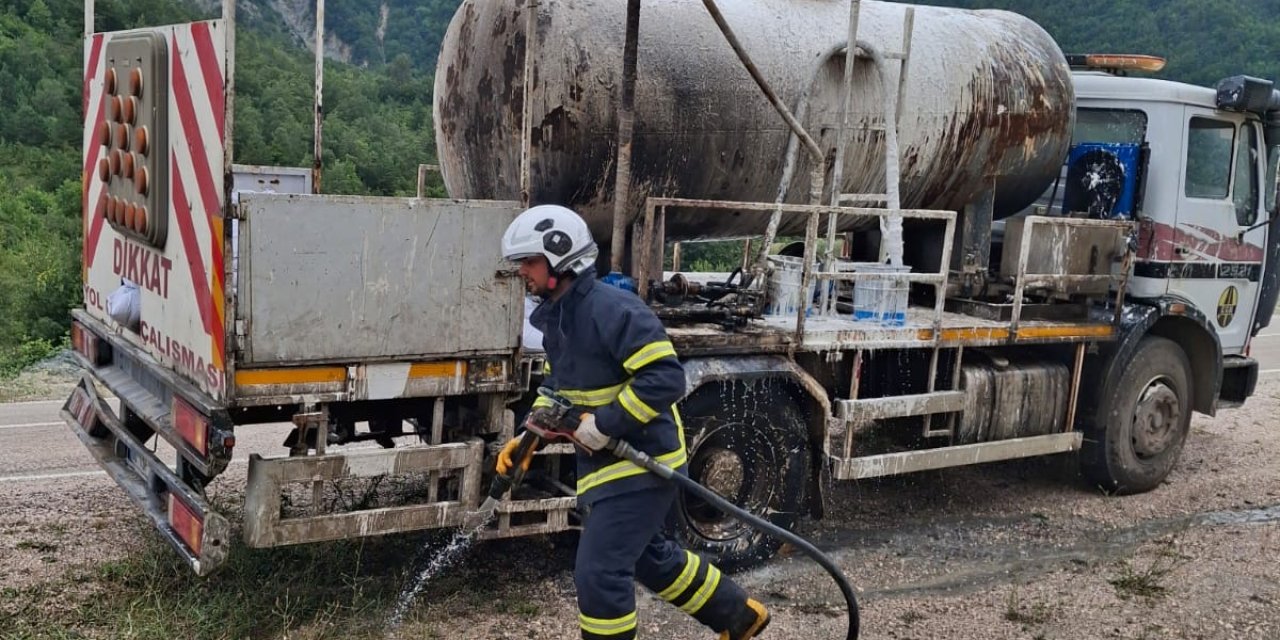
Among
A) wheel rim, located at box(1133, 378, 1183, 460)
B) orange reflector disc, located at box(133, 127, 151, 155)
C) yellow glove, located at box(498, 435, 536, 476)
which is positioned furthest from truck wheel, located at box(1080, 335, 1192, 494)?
orange reflector disc, located at box(133, 127, 151, 155)

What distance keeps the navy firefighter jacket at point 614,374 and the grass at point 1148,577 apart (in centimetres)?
267

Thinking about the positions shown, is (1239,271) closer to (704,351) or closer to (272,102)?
(704,351)

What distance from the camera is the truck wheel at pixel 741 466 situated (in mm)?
5176

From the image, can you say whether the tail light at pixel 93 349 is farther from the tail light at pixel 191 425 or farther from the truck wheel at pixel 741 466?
the truck wheel at pixel 741 466

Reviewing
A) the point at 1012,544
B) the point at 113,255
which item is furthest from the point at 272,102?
the point at 1012,544

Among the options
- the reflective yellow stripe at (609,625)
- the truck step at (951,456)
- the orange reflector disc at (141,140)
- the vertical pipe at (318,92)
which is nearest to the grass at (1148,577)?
→ the truck step at (951,456)

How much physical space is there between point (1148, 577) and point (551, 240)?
3.59 m

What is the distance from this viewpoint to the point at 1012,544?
6.14 metres

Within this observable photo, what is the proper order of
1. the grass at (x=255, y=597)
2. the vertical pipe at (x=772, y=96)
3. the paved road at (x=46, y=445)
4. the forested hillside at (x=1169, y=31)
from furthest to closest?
the forested hillside at (x=1169, y=31), the paved road at (x=46, y=445), the vertical pipe at (x=772, y=96), the grass at (x=255, y=597)

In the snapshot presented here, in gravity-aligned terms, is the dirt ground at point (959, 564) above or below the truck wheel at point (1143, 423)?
below

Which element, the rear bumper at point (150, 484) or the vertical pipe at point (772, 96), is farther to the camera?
the vertical pipe at point (772, 96)

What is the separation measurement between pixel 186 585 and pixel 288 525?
81 cm

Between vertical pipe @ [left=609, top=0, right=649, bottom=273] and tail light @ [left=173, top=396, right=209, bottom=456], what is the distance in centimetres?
195

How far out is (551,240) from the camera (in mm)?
3717
